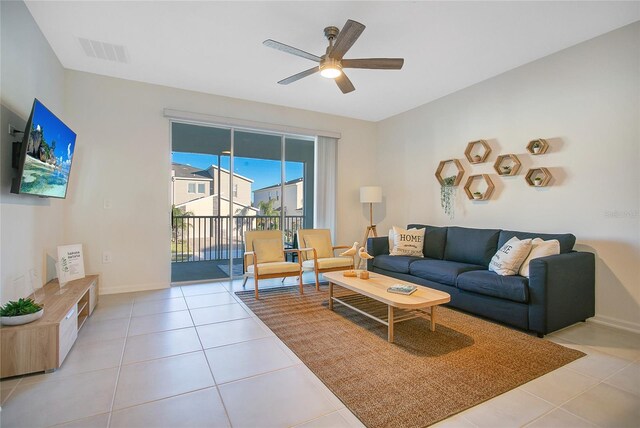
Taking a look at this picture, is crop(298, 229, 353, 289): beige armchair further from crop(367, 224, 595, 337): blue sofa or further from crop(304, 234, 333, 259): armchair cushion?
crop(367, 224, 595, 337): blue sofa

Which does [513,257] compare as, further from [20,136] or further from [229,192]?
[20,136]

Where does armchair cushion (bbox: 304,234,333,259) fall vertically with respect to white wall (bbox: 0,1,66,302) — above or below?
below

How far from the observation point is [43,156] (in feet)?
8.33

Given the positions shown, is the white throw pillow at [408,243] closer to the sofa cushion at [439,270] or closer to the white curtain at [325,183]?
the sofa cushion at [439,270]

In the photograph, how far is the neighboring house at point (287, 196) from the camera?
520 cm

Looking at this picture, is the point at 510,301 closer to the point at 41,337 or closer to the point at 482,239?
the point at 482,239

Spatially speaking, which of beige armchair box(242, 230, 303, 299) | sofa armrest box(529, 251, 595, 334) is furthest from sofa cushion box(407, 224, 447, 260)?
beige armchair box(242, 230, 303, 299)

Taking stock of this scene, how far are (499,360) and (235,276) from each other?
373 centimetres

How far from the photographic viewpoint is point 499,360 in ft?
7.38

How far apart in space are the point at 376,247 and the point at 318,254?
872mm

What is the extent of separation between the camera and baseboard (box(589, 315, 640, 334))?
2805 millimetres

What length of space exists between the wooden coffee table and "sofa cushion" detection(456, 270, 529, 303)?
506mm

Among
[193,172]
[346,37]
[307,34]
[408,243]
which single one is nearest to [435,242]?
[408,243]

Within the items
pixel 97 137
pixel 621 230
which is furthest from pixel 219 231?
pixel 621 230
